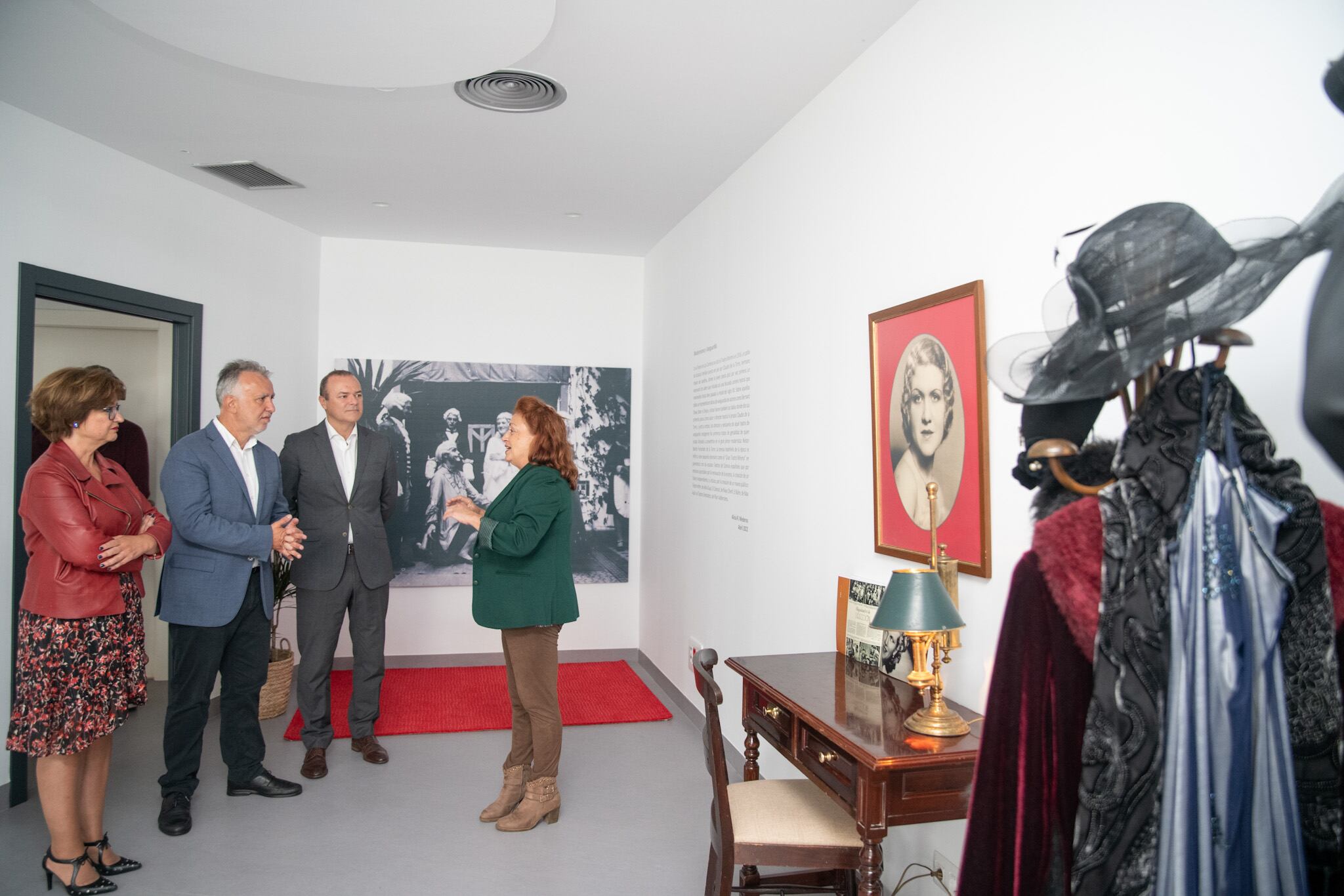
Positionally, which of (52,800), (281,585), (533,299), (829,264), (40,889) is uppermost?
(533,299)

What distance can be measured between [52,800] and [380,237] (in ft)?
13.4

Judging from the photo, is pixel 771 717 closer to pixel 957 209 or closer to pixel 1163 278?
pixel 957 209

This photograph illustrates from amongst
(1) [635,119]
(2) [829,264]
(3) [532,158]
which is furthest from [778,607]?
(3) [532,158]

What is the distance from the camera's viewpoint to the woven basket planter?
191 inches

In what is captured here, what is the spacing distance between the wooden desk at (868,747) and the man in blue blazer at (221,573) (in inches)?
83.7

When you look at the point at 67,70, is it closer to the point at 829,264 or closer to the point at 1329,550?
the point at 829,264

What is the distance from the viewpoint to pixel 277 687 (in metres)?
4.93

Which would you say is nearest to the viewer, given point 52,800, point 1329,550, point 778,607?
point 1329,550

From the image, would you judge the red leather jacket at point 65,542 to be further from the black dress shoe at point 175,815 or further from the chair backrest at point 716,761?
the chair backrest at point 716,761

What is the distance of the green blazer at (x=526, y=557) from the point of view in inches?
126

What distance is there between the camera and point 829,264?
3285 mm

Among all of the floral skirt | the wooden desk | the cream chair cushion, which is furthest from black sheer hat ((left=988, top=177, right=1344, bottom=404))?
the floral skirt

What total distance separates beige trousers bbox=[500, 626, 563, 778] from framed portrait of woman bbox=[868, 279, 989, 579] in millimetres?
1353

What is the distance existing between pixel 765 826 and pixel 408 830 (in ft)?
6.01
